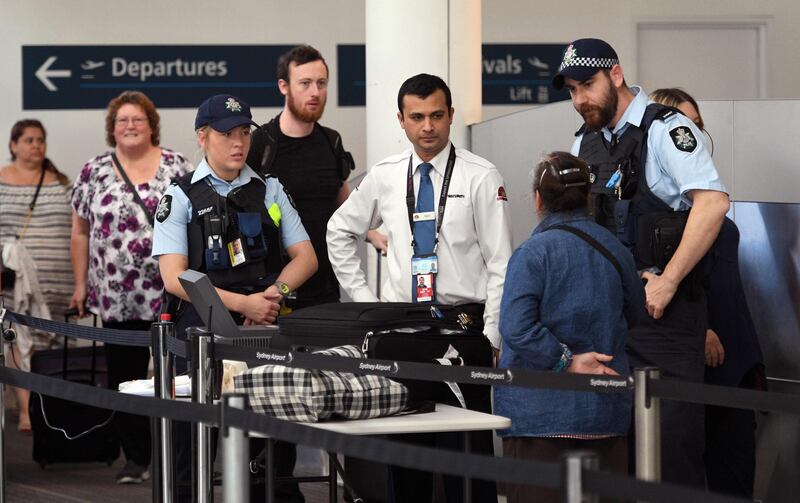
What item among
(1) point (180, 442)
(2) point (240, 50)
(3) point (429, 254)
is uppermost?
(2) point (240, 50)

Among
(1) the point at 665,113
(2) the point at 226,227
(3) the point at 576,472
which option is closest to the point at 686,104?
(1) the point at 665,113

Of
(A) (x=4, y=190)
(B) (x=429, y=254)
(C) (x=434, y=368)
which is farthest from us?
(A) (x=4, y=190)

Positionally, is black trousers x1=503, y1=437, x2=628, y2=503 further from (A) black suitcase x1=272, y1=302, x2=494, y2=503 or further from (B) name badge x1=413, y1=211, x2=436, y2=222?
(B) name badge x1=413, y1=211, x2=436, y2=222

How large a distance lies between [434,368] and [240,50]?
601 cm

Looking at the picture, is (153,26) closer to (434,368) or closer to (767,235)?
(767,235)

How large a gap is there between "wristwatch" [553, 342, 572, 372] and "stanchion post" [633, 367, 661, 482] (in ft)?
1.58

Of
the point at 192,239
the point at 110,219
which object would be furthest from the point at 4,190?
the point at 192,239

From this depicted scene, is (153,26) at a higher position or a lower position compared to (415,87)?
higher

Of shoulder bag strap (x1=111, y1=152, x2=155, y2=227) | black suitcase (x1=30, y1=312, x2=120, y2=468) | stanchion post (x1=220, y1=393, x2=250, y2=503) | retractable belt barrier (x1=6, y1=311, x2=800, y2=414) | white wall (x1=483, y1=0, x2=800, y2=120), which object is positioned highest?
white wall (x1=483, y1=0, x2=800, y2=120)

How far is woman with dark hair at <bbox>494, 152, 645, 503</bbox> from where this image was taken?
3.41 m

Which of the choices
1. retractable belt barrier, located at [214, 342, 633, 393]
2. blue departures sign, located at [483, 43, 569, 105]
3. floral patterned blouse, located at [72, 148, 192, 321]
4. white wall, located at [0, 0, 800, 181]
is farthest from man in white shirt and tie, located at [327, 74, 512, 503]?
blue departures sign, located at [483, 43, 569, 105]

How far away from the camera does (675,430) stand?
3994mm

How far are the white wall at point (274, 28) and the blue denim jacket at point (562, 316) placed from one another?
18.4ft

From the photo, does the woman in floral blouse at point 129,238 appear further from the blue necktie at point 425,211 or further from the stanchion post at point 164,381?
the stanchion post at point 164,381
